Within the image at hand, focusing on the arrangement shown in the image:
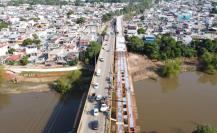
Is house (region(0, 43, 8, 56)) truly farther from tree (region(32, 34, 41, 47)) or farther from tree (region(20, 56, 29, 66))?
tree (region(32, 34, 41, 47))

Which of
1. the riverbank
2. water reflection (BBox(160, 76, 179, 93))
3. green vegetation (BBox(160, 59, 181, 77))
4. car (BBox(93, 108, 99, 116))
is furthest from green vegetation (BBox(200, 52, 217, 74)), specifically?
car (BBox(93, 108, 99, 116))

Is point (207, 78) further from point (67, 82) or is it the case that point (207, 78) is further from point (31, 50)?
point (31, 50)

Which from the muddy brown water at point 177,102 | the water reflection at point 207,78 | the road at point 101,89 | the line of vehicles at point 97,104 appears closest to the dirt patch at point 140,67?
the muddy brown water at point 177,102

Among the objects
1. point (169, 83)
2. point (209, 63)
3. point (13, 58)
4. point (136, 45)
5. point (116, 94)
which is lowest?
point (169, 83)

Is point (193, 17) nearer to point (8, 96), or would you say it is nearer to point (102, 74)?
point (102, 74)

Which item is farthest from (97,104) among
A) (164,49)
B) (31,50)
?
(31,50)

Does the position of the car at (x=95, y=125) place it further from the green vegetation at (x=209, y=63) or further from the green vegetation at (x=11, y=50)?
the green vegetation at (x=11, y=50)

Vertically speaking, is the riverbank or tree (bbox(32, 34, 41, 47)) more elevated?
tree (bbox(32, 34, 41, 47))
